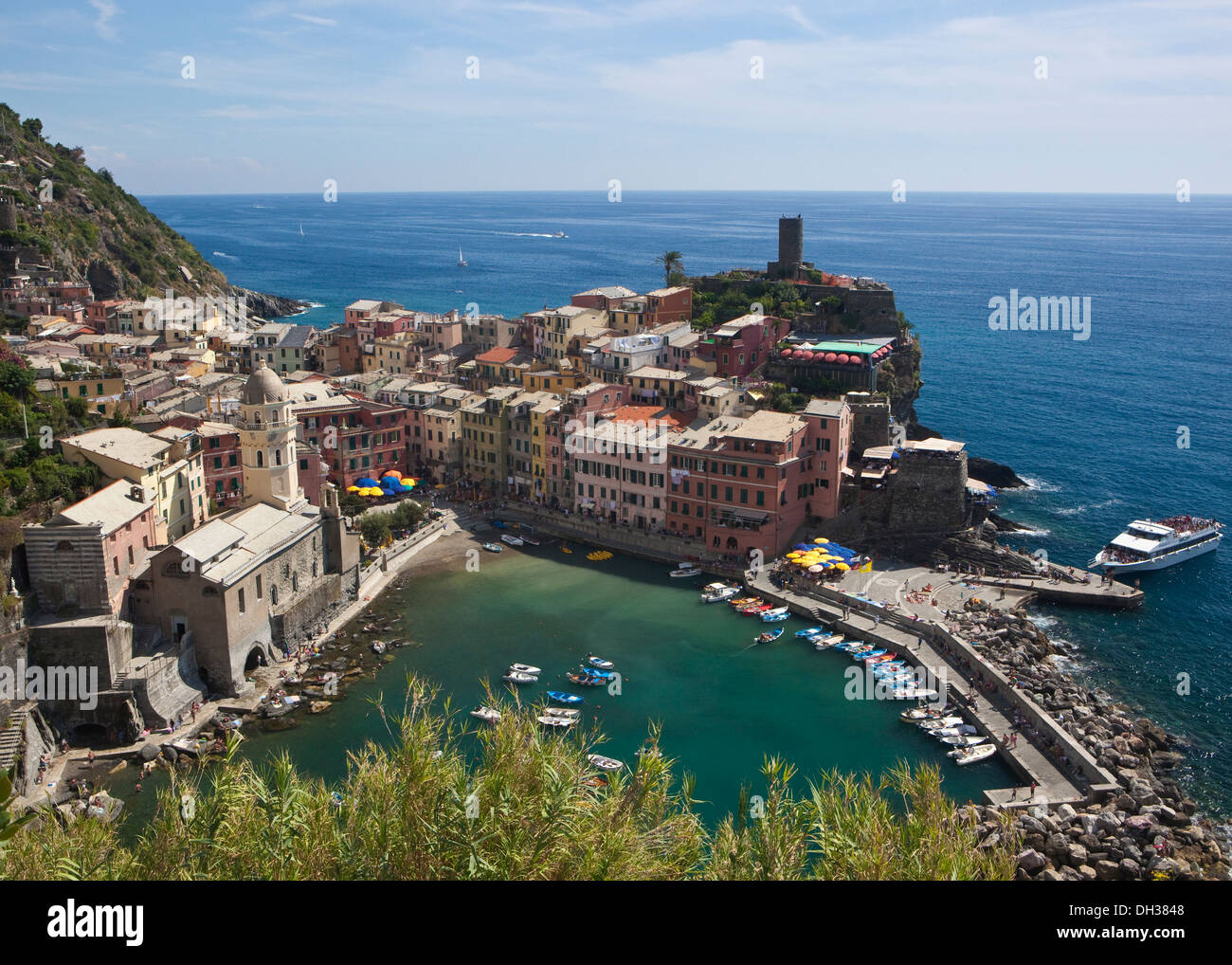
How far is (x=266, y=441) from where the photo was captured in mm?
49875

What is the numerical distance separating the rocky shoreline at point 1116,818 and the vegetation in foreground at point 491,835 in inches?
573

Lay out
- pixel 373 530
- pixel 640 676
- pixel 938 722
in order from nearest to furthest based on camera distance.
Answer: pixel 938 722 < pixel 640 676 < pixel 373 530

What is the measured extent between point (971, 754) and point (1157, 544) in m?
24.1

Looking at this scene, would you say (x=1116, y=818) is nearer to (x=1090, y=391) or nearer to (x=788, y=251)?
(x=788, y=251)

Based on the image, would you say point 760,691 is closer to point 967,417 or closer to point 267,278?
point 967,417

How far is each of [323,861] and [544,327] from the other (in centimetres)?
6610

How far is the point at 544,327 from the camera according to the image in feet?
253

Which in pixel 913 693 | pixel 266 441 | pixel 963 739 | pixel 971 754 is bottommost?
pixel 971 754

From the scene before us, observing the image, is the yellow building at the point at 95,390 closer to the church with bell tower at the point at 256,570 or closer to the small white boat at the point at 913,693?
the church with bell tower at the point at 256,570

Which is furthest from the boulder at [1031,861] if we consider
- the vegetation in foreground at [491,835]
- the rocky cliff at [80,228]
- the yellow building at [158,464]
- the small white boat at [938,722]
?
the rocky cliff at [80,228]

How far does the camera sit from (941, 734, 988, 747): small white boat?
3781 centimetres

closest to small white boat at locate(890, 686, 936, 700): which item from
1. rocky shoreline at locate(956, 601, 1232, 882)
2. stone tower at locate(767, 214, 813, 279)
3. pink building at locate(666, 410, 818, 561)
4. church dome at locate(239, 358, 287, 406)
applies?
rocky shoreline at locate(956, 601, 1232, 882)

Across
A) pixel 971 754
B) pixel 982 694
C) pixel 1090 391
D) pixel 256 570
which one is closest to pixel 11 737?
pixel 256 570
